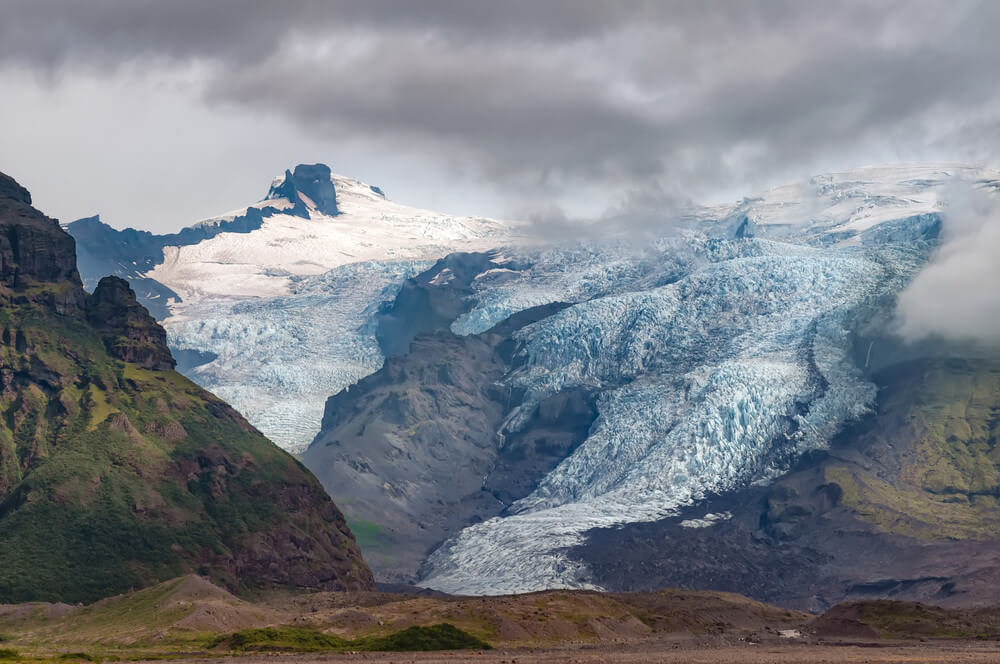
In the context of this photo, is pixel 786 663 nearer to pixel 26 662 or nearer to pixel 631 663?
pixel 631 663

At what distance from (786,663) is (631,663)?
79.8ft

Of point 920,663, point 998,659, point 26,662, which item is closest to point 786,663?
point 920,663

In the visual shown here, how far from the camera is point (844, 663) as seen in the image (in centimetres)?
19812

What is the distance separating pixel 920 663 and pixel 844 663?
1207cm

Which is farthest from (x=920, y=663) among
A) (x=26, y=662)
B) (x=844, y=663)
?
(x=26, y=662)

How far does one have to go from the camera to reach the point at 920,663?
7825 inches

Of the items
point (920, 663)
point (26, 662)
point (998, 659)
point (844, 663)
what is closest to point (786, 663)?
point (844, 663)

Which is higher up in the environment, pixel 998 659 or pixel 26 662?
pixel 26 662

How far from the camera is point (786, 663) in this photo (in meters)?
199

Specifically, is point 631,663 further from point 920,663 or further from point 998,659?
point 998,659

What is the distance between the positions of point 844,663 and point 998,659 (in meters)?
24.4

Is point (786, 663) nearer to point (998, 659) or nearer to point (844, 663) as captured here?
point (844, 663)

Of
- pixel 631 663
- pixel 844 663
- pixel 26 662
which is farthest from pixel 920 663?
pixel 26 662

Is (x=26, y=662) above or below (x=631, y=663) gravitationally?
above
